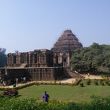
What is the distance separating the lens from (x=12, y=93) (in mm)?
30594

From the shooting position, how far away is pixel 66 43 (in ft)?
275

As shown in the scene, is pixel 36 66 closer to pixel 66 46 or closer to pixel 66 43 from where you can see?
pixel 66 46

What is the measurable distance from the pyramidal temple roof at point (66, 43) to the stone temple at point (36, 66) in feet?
1.05

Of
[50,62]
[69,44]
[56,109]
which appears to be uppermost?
[69,44]

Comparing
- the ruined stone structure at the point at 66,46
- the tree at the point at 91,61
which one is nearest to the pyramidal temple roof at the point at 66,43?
the ruined stone structure at the point at 66,46

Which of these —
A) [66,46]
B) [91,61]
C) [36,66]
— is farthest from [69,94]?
[66,46]

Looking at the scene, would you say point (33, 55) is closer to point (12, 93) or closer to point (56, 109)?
point (12, 93)

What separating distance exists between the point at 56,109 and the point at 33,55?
4580 cm

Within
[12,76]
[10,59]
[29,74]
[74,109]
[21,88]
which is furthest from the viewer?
[10,59]

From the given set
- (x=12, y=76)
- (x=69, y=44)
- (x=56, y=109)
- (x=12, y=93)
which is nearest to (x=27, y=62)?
(x=12, y=76)

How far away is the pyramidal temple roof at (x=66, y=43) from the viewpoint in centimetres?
8222

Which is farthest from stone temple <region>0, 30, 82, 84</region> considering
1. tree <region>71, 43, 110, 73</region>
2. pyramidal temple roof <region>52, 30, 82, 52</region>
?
tree <region>71, 43, 110, 73</region>

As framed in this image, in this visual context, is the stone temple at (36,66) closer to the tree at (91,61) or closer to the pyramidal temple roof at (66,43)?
the pyramidal temple roof at (66,43)

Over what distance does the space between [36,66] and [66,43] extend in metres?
24.3
